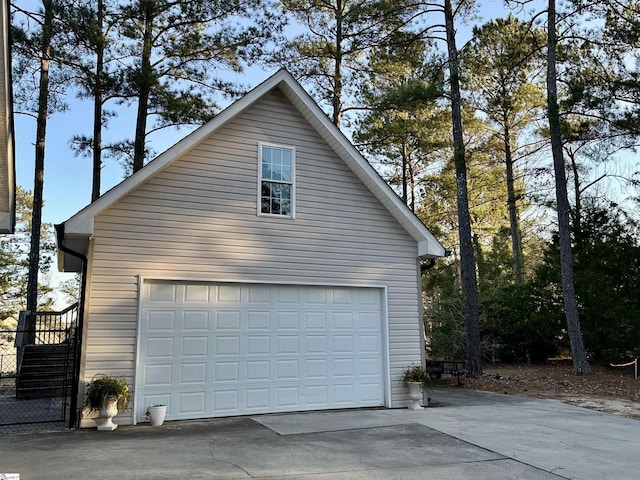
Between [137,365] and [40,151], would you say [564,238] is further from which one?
[40,151]

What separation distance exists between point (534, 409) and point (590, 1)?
12.6 m

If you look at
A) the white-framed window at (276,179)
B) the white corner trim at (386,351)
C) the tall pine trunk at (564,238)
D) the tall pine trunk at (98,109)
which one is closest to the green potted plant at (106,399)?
the white-framed window at (276,179)

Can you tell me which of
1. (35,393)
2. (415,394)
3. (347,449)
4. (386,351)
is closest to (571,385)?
(415,394)

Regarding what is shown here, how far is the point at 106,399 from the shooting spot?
6.92m

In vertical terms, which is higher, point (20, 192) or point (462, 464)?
point (20, 192)

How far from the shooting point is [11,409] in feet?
31.7

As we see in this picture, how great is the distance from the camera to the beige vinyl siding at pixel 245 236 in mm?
7520

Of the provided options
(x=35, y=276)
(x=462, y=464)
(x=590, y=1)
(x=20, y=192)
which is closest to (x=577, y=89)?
(x=590, y=1)

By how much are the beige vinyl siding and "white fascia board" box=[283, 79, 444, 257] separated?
172 mm

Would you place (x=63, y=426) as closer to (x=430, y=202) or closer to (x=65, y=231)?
(x=65, y=231)

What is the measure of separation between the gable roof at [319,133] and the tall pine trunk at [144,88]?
18.1ft

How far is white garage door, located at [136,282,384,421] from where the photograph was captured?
7742 millimetres

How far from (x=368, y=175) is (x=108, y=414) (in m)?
5.73

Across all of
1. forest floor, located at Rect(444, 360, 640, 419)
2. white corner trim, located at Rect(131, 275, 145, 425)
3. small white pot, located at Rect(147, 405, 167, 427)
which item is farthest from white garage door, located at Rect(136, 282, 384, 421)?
forest floor, located at Rect(444, 360, 640, 419)
